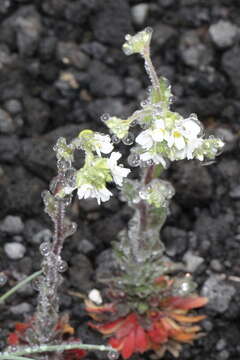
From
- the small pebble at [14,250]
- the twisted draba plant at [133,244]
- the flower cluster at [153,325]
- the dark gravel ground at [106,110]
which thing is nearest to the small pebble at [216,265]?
the dark gravel ground at [106,110]

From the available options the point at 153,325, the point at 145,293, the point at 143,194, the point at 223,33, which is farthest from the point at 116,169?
the point at 223,33

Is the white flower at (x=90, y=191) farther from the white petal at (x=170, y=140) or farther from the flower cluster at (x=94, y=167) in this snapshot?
the white petal at (x=170, y=140)

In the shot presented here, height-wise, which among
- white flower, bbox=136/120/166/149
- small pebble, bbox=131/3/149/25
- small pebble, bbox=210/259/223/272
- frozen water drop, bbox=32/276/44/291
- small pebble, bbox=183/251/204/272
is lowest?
frozen water drop, bbox=32/276/44/291

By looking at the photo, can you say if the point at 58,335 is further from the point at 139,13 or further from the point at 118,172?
the point at 139,13

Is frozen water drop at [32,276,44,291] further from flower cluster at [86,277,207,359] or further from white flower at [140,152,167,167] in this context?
white flower at [140,152,167,167]

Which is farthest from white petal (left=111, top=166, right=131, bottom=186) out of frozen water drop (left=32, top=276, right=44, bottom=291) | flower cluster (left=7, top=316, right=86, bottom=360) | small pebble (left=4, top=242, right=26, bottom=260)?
small pebble (left=4, top=242, right=26, bottom=260)

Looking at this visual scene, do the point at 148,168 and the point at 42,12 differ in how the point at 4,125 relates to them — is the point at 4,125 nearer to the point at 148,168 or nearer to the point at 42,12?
the point at 42,12
